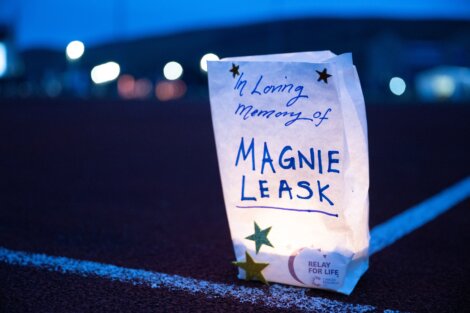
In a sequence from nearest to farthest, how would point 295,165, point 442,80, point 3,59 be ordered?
1. point 295,165
2. point 3,59
3. point 442,80

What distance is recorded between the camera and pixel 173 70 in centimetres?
5081

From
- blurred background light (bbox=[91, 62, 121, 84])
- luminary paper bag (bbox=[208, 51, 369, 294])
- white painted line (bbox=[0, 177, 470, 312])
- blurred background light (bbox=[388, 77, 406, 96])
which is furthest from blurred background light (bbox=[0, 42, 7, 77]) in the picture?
luminary paper bag (bbox=[208, 51, 369, 294])

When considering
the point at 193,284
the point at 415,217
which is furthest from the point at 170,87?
the point at 193,284

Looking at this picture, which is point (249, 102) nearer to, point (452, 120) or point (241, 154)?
point (241, 154)

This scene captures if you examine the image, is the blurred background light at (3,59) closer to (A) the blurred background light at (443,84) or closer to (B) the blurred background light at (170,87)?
(B) the blurred background light at (170,87)

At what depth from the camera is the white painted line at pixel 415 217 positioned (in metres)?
3.65

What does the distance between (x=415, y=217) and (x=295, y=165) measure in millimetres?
2100

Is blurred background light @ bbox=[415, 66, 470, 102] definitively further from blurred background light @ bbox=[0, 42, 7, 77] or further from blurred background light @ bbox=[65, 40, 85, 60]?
blurred background light @ bbox=[0, 42, 7, 77]

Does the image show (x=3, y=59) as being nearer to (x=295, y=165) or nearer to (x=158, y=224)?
(x=158, y=224)

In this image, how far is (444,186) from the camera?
19.1ft

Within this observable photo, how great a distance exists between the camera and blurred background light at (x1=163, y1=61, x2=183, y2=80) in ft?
165

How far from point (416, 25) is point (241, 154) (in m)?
45.1

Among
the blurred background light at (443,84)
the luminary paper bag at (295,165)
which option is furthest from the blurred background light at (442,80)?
the luminary paper bag at (295,165)

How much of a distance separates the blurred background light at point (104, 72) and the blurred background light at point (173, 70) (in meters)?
5.05
